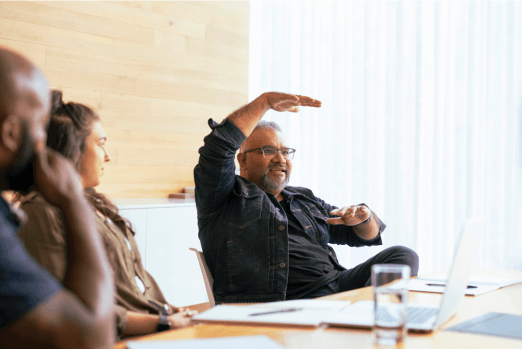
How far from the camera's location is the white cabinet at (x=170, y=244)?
9.68ft

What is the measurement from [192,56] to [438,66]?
1.75 m

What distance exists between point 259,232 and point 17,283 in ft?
4.81

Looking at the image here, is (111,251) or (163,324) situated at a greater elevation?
(111,251)

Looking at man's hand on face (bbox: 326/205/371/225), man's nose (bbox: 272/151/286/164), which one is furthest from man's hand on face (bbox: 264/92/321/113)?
man's hand on face (bbox: 326/205/371/225)

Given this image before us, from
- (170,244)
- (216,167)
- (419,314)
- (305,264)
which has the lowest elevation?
(170,244)

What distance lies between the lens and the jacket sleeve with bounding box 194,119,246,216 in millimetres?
1916

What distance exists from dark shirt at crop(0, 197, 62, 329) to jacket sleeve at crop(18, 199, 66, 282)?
49 centimetres

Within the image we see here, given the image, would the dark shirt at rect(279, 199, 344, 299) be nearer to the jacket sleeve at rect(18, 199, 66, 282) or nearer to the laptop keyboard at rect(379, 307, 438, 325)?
the laptop keyboard at rect(379, 307, 438, 325)

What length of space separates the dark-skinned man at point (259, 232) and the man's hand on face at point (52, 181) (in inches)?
47.6

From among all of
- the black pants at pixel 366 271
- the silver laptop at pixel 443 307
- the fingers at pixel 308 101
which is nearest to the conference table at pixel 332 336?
the silver laptop at pixel 443 307

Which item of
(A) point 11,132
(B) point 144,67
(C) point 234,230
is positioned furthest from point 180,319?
(B) point 144,67

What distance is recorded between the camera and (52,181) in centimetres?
69

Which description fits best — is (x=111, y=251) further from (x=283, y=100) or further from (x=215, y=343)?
(x=283, y=100)

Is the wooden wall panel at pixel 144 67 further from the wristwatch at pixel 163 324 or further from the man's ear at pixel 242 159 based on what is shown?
the wristwatch at pixel 163 324
